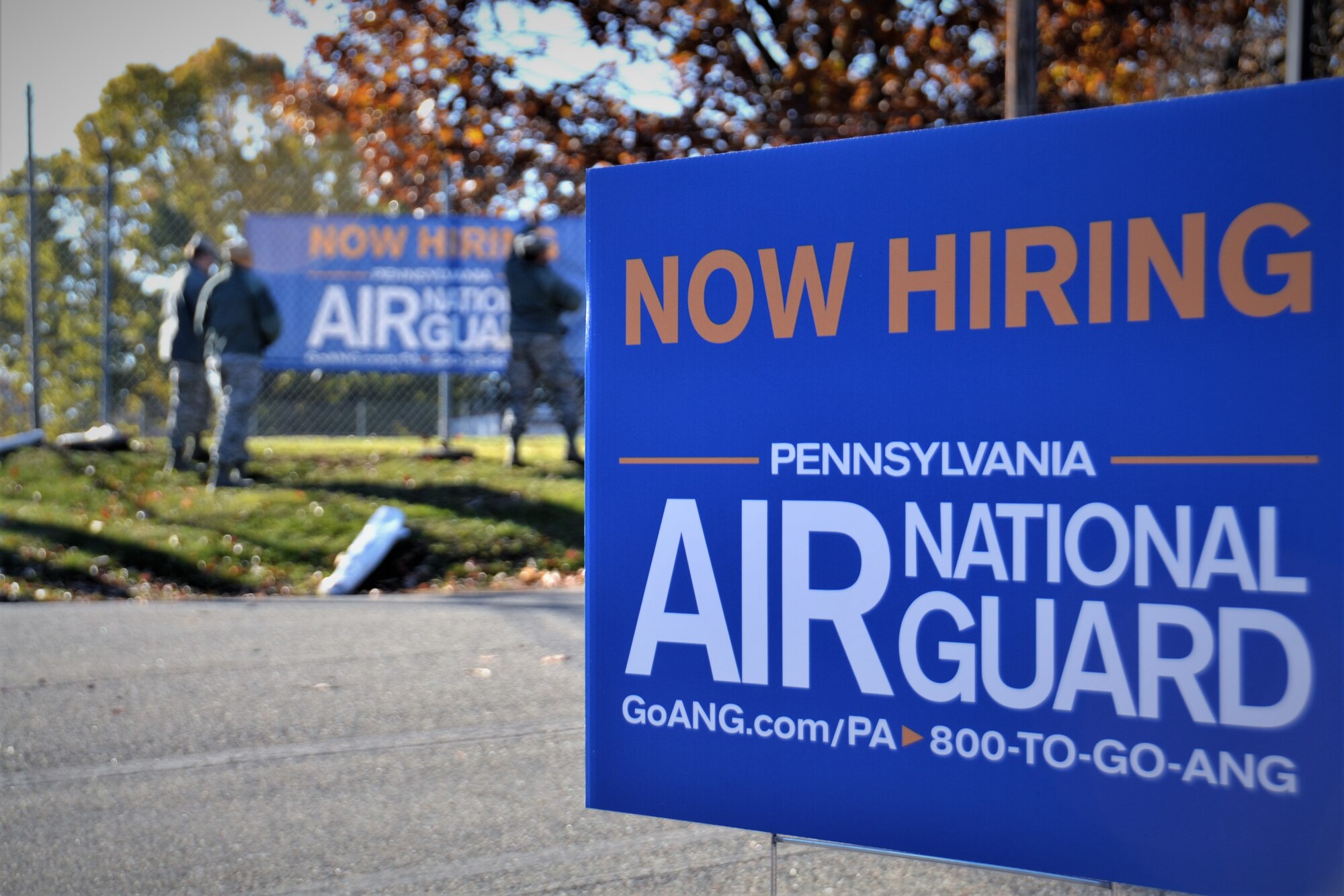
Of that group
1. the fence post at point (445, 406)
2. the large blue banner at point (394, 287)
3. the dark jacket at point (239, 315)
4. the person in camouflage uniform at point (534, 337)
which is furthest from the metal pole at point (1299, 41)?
the fence post at point (445, 406)

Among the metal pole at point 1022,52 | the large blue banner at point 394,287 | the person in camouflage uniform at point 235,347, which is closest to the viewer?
the metal pole at point 1022,52

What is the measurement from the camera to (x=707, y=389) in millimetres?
2312

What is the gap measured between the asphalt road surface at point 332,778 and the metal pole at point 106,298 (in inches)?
228

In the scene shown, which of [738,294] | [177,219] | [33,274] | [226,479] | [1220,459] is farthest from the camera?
[177,219]

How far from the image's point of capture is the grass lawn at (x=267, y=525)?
28.6 feet

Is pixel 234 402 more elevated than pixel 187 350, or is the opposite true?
pixel 187 350

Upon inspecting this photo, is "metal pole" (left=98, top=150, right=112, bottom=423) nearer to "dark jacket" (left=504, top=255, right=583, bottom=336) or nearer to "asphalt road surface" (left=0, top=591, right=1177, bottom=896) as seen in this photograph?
"dark jacket" (left=504, top=255, right=583, bottom=336)

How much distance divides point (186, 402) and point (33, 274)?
2.26 metres

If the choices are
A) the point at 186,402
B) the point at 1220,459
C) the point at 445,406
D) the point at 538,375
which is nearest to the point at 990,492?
the point at 1220,459

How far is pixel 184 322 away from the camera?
11.6 metres

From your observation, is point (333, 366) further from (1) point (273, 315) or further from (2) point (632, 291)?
(2) point (632, 291)

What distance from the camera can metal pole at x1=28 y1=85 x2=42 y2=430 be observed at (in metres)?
11.9

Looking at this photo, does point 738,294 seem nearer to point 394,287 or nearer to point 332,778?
point 332,778

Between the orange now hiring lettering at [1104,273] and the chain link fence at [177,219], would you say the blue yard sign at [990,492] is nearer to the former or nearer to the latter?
the orange now hiring lettering at [1104,273]
